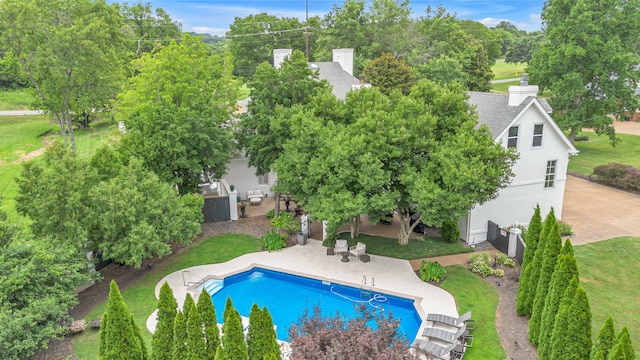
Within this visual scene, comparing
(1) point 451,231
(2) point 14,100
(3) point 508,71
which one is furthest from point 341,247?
(3) point 508,71

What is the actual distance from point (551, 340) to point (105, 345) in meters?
12.0

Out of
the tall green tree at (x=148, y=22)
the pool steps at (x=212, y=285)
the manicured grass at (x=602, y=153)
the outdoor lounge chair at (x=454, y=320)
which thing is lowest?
the pool steps at (x=212, y=285)

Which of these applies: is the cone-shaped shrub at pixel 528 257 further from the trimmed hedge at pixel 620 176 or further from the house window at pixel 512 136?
the trimmed hedge at pixel 620 176

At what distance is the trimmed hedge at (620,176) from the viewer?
30.0 metres

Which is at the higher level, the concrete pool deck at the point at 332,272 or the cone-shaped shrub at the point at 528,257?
the cone-shaped shrub at the point at 528,257

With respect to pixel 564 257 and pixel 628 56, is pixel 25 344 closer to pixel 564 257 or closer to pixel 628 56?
pixel 564 257

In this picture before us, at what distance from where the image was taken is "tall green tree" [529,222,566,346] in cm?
1452

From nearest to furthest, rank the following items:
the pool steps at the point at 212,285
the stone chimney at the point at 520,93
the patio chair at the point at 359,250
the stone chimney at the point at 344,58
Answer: the pool steps at the point at 212,285
the patio chair at the point at 359,250
the stone chimney at the point at 520,93
the stone chimney at the point at 344,58

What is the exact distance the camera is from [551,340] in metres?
12.7

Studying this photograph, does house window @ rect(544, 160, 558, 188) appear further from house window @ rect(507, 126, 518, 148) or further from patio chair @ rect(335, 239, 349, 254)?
patio chair @ rect(335, 239, 349, 254)

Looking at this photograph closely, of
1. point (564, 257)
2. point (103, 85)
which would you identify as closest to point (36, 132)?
point (103, 85)

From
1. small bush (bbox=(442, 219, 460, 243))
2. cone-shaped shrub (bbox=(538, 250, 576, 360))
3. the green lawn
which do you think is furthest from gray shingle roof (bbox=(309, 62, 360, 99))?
cone-shaped shrub (bbox=(538, 250, 576, 360))

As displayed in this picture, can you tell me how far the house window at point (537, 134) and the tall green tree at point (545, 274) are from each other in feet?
33.1

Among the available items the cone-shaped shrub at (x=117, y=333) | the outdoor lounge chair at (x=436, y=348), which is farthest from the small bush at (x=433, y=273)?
the cone-shaped shrub at (x=117, y=333)
